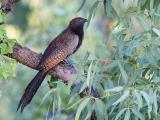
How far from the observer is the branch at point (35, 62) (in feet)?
12.8

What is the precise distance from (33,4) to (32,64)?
767cm

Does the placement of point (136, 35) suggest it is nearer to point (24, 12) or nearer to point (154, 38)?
point (154, 38)

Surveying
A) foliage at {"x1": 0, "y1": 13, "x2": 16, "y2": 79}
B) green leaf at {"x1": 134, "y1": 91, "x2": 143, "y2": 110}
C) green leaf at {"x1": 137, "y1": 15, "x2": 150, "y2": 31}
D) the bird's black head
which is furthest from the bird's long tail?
green leaf at {"x1": 134, "y1": 91, "x2": 143, "y2": 110}

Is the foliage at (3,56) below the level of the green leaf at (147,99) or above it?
above

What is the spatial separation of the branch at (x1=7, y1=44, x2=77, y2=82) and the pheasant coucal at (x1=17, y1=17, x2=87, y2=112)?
0.13ft

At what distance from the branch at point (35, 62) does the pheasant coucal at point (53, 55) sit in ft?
0.13

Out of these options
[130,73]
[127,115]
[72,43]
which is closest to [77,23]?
[72,43]

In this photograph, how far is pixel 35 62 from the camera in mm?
3939

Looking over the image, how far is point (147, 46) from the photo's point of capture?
367 cm

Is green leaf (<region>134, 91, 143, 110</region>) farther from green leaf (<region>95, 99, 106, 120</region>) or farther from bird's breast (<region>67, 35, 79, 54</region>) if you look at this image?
bird's breast (<region>67, 35, 79, 54</region>)

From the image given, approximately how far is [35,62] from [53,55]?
106 mm

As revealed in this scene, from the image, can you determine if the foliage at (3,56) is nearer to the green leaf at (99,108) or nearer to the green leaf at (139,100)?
the green leaf at (99,108)

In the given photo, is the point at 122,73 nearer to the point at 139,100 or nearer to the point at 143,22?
the point at 139,100

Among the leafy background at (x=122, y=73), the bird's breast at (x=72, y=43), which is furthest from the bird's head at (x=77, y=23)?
the leafy background at (x=122, y=73)
